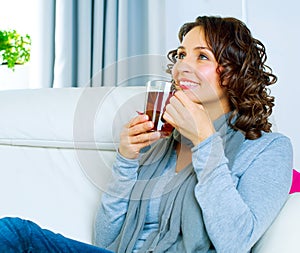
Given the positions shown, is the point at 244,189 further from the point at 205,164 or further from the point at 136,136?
the point at 136,136

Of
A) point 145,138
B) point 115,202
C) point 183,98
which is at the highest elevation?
point 183,98

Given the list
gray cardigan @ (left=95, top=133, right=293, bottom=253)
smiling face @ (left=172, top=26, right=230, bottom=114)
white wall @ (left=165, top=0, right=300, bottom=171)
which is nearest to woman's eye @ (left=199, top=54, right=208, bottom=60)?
smiling face @ (left=172, top=26, right=230, bottom=114)

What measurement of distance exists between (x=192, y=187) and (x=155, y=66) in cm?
37

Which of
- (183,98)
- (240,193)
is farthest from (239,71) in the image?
(240,193)

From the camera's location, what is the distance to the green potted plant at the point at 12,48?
8.46 feet

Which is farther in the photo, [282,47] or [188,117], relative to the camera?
[282,47]

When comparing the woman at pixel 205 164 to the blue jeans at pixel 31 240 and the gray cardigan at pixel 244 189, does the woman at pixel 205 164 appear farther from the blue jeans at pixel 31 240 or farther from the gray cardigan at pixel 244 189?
the blue jeans at pixel 31 240

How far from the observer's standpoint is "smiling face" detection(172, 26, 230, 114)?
130 centimetres

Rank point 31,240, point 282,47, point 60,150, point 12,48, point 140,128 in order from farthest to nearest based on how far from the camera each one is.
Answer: point 12,48 < point 282,47 < point 60,150 < point 140,128 < point 31,240

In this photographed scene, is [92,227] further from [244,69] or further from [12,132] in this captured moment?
[244,69]

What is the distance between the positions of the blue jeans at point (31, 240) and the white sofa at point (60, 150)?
42 centimetres

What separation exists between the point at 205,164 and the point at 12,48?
163cm

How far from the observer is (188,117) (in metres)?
1.26

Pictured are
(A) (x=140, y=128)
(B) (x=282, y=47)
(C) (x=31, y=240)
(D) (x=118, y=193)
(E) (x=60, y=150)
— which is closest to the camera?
(C) (x=31, y=240)
